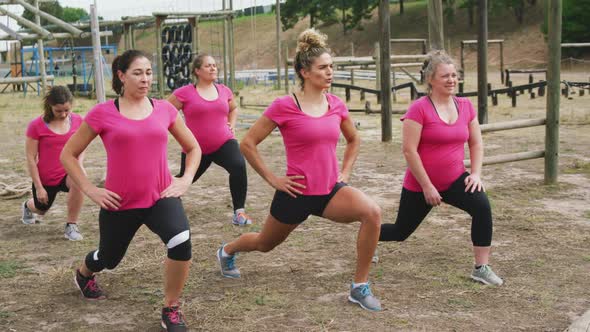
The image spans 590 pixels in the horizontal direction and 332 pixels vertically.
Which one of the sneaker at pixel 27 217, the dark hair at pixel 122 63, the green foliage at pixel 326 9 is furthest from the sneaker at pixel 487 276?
the green foliage at pixel 326 9

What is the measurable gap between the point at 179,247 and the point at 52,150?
3001 millimetres

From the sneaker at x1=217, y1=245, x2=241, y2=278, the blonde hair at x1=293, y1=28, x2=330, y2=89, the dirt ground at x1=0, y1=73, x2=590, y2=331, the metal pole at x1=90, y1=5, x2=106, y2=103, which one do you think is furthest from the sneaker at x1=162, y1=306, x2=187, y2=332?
the metal pole at x1=90, y1=5, x2=106, y2=103

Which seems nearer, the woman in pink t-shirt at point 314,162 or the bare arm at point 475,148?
the woman in pink t-shirt at point 314,162

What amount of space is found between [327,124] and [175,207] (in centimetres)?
105

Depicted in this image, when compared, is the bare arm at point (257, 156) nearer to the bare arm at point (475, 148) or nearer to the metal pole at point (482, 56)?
the bare arm at point (475, 148)

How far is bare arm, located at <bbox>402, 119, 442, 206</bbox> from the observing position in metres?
5.03

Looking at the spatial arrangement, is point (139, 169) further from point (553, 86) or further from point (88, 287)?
point (553, 86)

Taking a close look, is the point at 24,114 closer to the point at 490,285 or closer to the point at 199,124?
the point at 199,124

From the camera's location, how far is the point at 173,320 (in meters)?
4.30

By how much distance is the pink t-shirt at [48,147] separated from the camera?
21.9ft

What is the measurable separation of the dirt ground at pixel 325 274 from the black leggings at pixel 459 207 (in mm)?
320

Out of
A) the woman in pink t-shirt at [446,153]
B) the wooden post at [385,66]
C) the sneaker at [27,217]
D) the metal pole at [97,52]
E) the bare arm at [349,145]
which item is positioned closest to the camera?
the bare arm at [349,145]

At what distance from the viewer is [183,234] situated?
4.20 metres

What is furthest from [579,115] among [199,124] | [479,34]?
[199,124]
